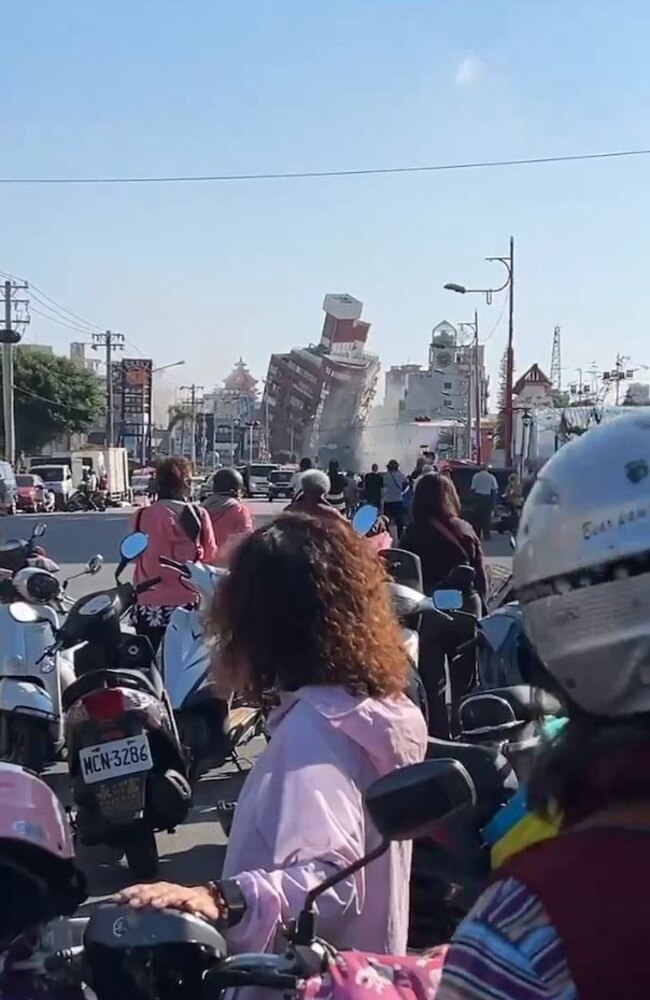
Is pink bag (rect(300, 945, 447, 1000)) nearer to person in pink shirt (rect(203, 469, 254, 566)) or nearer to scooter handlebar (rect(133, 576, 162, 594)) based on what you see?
scooter handlebar (rect(133, 576, 162, 594))

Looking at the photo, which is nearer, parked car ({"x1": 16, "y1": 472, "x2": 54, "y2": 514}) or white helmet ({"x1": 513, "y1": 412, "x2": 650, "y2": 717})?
white helmet ({"x1": 513, "y1": 412, "x2": 650, "y2": 717})

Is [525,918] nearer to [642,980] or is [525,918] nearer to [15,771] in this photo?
[642,980]

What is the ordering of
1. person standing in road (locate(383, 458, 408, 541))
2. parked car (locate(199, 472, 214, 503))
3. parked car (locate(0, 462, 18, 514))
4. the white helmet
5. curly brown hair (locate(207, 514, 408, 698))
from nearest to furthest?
the white helmet < curly brown hair (locate(207, 514, 408, 698)) < parked car (locate(199, 472, 214, 503)) < person standing in road (locate(383, 458, 408, 541)) < parked car (locate(0, 462, 18, 514))

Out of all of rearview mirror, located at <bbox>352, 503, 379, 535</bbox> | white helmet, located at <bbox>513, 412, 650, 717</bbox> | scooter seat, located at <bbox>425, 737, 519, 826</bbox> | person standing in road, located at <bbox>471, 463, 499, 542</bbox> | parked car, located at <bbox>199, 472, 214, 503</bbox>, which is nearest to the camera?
white helmet, located at <bbox>513, 412, 650, 717</bbox>

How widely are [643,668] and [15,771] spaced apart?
158 centimetres

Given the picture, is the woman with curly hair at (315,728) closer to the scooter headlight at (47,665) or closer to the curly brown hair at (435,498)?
the scooter headlight at (47,665)

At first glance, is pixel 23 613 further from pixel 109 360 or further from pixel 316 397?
pixel 316 397

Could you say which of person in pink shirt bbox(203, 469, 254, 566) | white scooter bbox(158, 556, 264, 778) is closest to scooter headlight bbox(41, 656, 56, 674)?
white scooter bbox(158, 556, 264, 778)

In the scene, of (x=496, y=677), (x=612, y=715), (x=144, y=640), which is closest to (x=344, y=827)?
(x=612, y=715)

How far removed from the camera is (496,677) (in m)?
6.27

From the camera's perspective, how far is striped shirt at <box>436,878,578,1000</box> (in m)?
1.21

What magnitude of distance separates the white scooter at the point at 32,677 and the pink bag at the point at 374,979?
4.82 meters

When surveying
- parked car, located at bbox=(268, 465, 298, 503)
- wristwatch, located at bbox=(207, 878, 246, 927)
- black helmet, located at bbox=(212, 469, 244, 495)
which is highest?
black helmet, located at bbox=(212, 469, 244, 495)

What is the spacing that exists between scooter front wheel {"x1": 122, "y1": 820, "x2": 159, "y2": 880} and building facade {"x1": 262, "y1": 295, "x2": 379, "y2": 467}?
131m
